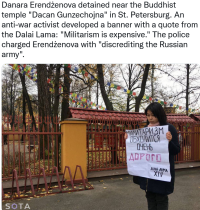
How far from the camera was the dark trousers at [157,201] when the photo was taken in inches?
100

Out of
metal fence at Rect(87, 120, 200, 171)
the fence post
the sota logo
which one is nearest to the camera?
the sota logo

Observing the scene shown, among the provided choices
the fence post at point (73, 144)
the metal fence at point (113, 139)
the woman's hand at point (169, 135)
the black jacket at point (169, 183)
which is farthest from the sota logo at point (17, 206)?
the woman's hand at point (169, 135)

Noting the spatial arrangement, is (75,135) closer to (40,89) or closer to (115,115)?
(115,115)

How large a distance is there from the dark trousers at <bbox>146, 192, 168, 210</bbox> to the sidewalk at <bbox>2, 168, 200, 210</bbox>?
4.92ft

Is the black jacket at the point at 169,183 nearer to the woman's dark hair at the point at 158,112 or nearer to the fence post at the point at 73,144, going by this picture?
the woman's dark hair at the point at 158,112

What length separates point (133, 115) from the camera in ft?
26.4

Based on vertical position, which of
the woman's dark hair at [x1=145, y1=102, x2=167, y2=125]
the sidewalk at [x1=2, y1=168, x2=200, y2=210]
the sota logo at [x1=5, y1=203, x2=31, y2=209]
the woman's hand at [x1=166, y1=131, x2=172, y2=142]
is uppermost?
the woman's dark hair at [x1=145, y1=102, x2=167, y2=125]

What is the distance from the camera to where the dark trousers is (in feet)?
8.37

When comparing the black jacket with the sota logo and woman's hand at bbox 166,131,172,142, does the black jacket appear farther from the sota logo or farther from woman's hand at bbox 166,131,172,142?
the sota logo

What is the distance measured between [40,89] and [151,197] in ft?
24.4

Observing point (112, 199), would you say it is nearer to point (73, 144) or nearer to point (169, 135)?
point (73, 144)

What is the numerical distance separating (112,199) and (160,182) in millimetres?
2268

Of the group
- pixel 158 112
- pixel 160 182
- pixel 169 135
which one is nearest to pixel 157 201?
pixel 160 182

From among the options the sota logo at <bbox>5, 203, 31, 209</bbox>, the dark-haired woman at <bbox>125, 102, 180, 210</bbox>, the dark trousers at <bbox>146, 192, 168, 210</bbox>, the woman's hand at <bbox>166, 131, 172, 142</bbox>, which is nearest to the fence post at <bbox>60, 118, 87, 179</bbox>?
the sota logo at <bbox>5, 203, 31, 209</bbox>
